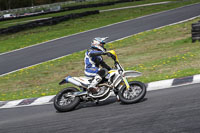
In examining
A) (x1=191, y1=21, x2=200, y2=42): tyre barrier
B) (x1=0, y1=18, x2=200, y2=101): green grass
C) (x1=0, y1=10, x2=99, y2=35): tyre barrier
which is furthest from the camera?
(x1=0, y1=10, x2=99, y2=35): tyre barrier

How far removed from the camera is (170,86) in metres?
9.23

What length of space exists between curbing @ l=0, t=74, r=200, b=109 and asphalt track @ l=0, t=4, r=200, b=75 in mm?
6531

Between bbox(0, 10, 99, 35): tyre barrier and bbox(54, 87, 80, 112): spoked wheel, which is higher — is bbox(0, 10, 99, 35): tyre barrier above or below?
below

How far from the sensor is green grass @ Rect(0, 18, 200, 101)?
11.5 meters

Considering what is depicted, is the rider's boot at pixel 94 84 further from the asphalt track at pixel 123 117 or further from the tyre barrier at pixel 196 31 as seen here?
the tyre barrier at pixel 196 31

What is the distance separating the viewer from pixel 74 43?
21.8 meters

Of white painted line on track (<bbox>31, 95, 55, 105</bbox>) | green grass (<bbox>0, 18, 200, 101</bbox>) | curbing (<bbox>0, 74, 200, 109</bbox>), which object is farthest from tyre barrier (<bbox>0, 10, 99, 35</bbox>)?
white painted line on track (<bbox>31, 95, 55, 105</bbox>)

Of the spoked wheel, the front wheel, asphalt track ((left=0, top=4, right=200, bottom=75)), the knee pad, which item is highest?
the knee pad

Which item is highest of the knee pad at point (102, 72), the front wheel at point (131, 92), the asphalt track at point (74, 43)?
the knee pad at point (102, 72)

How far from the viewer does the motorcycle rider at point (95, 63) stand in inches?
327

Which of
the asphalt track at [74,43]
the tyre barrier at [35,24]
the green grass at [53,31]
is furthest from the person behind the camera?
the tyre barrier at [35,24]

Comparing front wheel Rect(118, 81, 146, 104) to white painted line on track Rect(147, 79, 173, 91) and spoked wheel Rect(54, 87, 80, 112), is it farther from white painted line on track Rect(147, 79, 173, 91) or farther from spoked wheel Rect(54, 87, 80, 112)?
white painted line on track Rect(147, 79, 173, 91)

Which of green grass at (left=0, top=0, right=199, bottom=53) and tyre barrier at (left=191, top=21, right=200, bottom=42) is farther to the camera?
green grass at (left=0, top=0, right=199, bottom=53)

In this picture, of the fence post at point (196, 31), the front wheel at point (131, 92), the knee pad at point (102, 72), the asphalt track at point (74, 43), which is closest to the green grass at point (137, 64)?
the fence post at point (196, 31)
